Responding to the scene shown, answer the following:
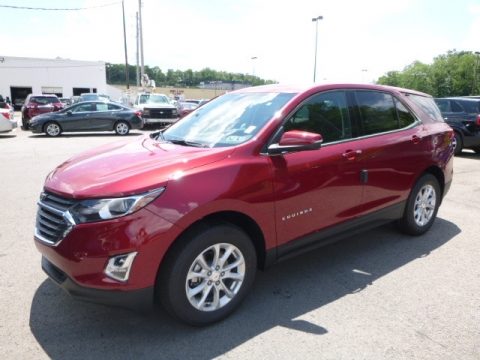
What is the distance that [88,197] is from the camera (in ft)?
8.77

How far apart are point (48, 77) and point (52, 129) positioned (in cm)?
3723

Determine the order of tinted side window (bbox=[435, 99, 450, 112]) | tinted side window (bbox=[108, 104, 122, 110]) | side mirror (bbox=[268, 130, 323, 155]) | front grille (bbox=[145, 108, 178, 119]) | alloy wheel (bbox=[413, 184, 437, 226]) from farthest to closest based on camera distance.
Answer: front grille (bbox=[145, 108, 178, 119]) → tinted side window (bbox=[108, 104, 122, 110]) → tinted side window (bbox=[435, 99, 450, 112]) → alloy wheel (bbox=[413, 184, 437, 226]) → side mirror (bbox=[268, 130, 323, 155])

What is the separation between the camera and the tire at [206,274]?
281 centimetres

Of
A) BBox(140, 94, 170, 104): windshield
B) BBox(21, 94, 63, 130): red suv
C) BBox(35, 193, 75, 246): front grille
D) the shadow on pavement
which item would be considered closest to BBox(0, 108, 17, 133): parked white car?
BBox(21, 94, 63, 130): red suv

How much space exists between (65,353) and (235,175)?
1658mm

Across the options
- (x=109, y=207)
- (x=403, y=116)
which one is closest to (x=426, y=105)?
(x=403, y=116)

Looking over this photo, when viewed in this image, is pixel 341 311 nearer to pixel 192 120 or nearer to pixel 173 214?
pixel 173 214

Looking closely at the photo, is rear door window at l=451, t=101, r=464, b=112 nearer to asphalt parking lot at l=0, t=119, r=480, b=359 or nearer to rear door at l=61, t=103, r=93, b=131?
asphalt parking lot at l=0, t=119, r=480, b=359

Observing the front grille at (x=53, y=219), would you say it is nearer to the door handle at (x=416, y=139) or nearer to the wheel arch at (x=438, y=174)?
the door handle at (x=416, y=139)

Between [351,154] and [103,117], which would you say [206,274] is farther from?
[103,117]

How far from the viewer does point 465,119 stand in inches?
450

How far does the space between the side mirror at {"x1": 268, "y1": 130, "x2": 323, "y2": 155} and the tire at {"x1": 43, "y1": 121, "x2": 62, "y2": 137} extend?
51.2ft

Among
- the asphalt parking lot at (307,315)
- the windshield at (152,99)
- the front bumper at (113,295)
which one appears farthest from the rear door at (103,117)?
the front bumper at (113,295)

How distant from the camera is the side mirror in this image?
3.18 metres
